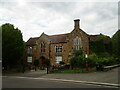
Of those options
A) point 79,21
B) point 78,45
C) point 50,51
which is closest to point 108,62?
point 78,45

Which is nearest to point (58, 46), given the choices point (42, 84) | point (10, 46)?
point (10, 46)

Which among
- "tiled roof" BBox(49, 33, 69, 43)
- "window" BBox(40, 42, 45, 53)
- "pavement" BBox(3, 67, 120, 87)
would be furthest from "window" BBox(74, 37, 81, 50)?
"pavement" BBox(3, 67, 120, 87)

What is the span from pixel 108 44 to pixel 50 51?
43.3ft

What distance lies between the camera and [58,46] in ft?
125

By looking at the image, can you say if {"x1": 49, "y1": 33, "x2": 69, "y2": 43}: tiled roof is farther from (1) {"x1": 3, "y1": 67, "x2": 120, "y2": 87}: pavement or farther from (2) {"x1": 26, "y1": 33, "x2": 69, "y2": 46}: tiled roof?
(1) {"x1": 3, "y1": 67, "x2": 120, "y2": 87}: pavement

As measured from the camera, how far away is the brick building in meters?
35.5

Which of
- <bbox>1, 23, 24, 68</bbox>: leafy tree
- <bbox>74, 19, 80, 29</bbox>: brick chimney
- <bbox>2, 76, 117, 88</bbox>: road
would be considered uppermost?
<bbox>74, 19, 80, 29</bbox>: brick chimney

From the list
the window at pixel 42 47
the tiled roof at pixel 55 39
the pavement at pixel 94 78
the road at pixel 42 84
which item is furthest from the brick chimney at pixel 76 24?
the road at pixel 42 84

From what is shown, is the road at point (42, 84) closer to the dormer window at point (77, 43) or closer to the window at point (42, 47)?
the dormer window at point (77, 43)

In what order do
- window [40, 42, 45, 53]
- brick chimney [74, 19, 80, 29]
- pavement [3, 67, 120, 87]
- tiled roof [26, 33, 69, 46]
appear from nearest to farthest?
pavement [3, 67, 120, 87]
brick chimney [74, 19, 80, 29]
tiled roof [26, 33, 69, 46]
window [40, 42, 45, 53]

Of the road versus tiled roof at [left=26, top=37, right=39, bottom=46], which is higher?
tiled roof at [left=26, top=37, right=39, bottom=46]

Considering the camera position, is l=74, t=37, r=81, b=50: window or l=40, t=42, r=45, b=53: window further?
l=40, t=42, r=45, b=53: window

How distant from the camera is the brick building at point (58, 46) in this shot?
35500 mm

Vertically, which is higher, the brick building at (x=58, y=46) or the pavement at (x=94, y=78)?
the brick building at (x=58, y=46)
